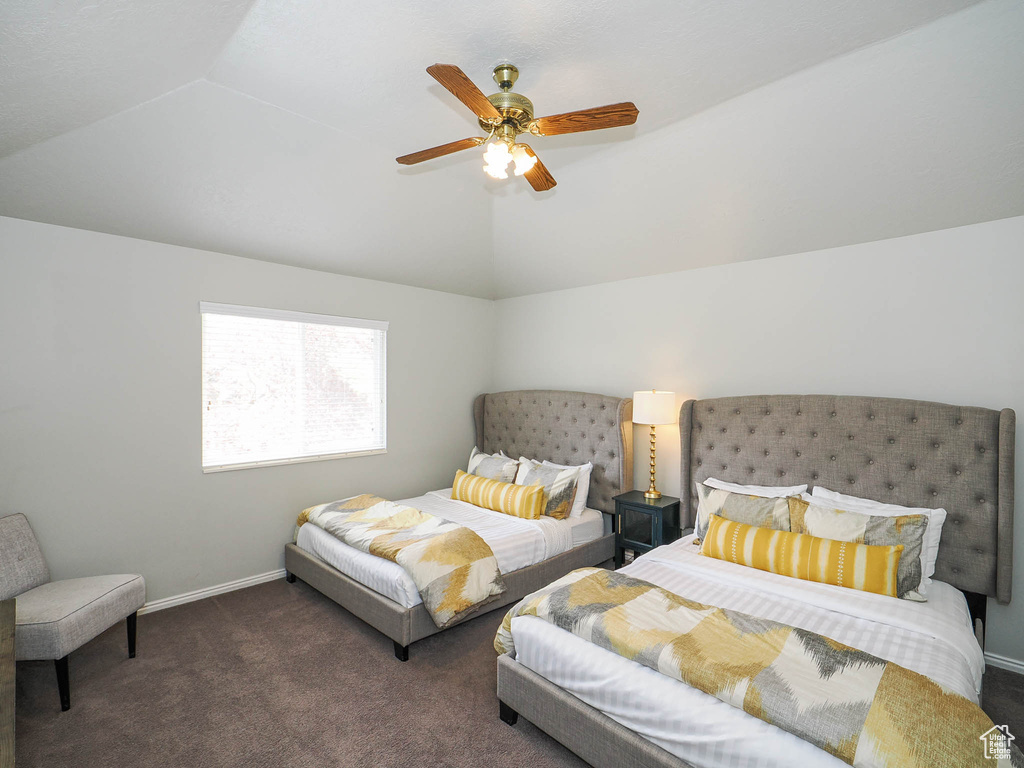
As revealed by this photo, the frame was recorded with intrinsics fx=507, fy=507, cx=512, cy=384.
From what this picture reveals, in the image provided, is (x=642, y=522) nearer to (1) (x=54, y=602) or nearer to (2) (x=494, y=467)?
(2) (x=494, y=467)

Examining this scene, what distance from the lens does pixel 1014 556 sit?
8.65 feet

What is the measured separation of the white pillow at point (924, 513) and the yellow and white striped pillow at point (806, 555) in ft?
0.70

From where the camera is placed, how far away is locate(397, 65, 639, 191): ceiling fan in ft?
5.90

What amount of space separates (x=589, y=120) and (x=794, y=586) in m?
2.33

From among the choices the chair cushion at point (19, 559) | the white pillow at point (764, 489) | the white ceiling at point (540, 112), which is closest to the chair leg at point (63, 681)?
the chair cushion at point (19, 559)

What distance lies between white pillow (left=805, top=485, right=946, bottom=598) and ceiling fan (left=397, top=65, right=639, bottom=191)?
7.92 ft

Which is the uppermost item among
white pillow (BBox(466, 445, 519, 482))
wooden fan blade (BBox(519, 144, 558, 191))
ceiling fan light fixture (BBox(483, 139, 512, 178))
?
wooden fan blade (BBox(519, 144, 558, 191))

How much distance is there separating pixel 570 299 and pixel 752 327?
1.64m

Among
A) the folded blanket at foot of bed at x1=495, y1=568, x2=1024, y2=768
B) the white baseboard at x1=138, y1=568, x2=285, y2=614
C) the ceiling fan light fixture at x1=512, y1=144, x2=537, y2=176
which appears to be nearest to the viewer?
the folded blanket at foot of bed at x1=495, y1=568, x2=1024, y2=768

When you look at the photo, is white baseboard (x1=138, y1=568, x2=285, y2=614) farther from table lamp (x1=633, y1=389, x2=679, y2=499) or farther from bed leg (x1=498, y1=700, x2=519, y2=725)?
table lamp (x1=633, y1=389, x2=679, y2=499)

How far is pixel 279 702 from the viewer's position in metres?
2.41

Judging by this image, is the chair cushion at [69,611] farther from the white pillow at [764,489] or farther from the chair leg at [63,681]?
the white pillow at [764,489]

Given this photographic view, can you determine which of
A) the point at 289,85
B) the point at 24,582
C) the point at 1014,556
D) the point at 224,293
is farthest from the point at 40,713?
the point at 1014,556

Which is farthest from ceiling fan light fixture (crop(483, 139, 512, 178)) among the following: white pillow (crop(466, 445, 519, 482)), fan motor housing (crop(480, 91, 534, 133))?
white pillow (crop(466, 445, 519, 482))
